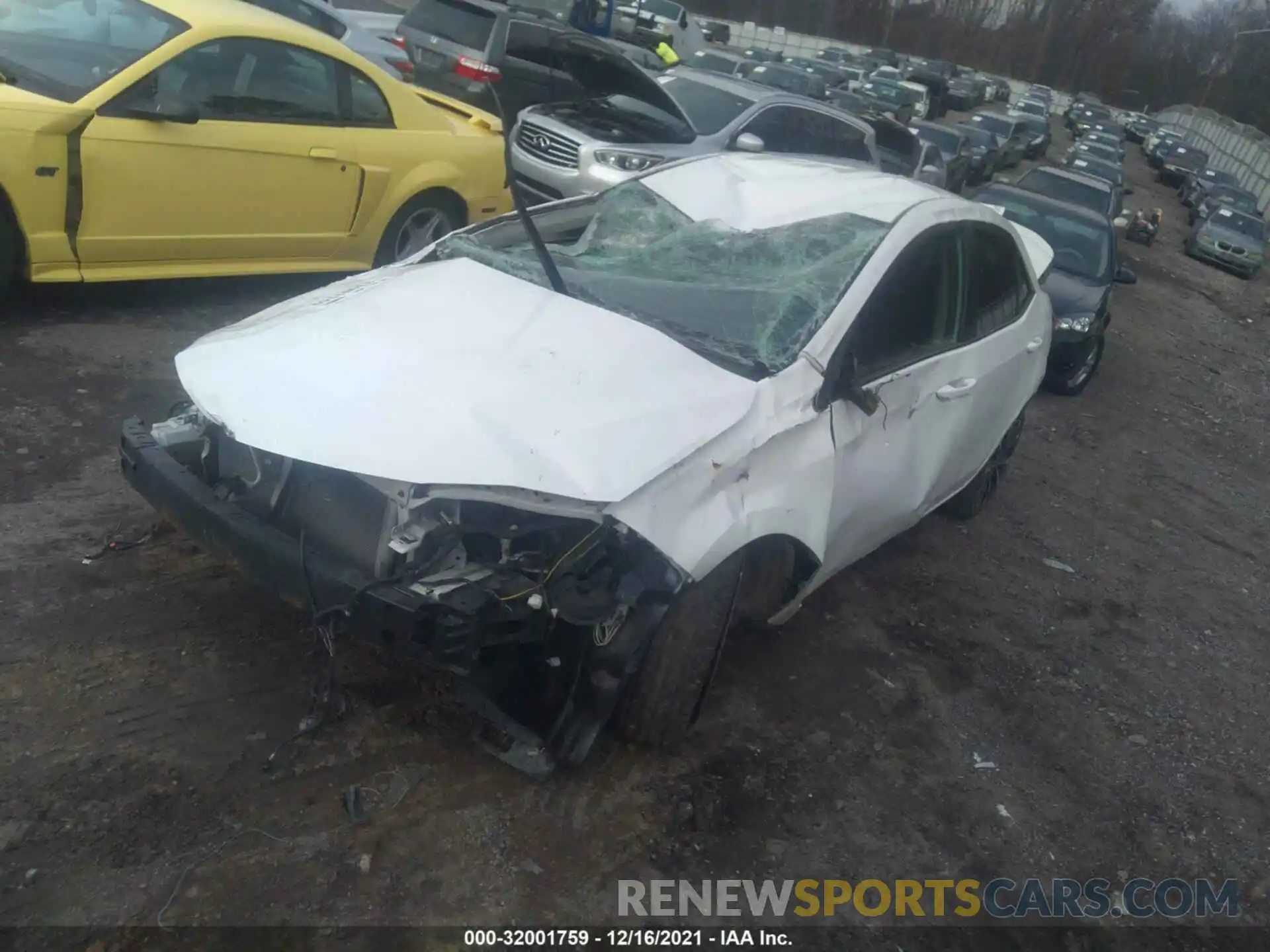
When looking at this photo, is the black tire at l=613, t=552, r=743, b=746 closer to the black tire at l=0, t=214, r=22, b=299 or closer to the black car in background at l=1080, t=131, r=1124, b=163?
the black tire at l=0, t=214, r=22, b=299

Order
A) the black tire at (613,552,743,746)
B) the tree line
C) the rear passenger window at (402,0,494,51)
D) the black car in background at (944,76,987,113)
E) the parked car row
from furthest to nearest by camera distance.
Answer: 1. the tree line
2. the black car in background at (944,76,987,113)
3. the parked car row
4. the rear passenger window at (402,0,494,51)
5. the black tire at (613,552,743,746)

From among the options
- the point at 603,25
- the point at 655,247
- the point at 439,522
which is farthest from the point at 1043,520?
the point at 603,25

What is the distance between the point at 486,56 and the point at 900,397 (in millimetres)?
8424

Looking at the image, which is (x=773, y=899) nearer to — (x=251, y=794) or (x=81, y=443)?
(x=251, y=794)

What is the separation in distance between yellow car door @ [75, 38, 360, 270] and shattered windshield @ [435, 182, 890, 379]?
198cm

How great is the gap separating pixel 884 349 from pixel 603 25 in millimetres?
17795

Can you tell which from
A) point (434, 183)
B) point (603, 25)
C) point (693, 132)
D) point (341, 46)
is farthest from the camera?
point (603, 25)

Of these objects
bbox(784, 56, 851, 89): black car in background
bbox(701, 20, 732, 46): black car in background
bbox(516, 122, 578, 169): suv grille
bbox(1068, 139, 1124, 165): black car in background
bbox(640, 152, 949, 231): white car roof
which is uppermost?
bbox(640, 152, 949, 231): white car roof

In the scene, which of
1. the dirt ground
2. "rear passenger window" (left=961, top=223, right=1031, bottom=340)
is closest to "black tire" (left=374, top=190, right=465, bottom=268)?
the dirt ground

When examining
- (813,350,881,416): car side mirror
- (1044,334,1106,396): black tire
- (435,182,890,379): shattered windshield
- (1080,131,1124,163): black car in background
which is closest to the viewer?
(813,350,881,416): car side mirror

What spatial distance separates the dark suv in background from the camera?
10.8 metres

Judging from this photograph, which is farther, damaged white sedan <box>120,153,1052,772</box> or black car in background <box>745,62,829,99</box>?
black car in background <box>745,62,829,99</box>

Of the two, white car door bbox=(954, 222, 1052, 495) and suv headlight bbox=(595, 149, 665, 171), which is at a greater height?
white car door bbox=(954, 222, 1052, 495)

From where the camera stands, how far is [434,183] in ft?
22.1
